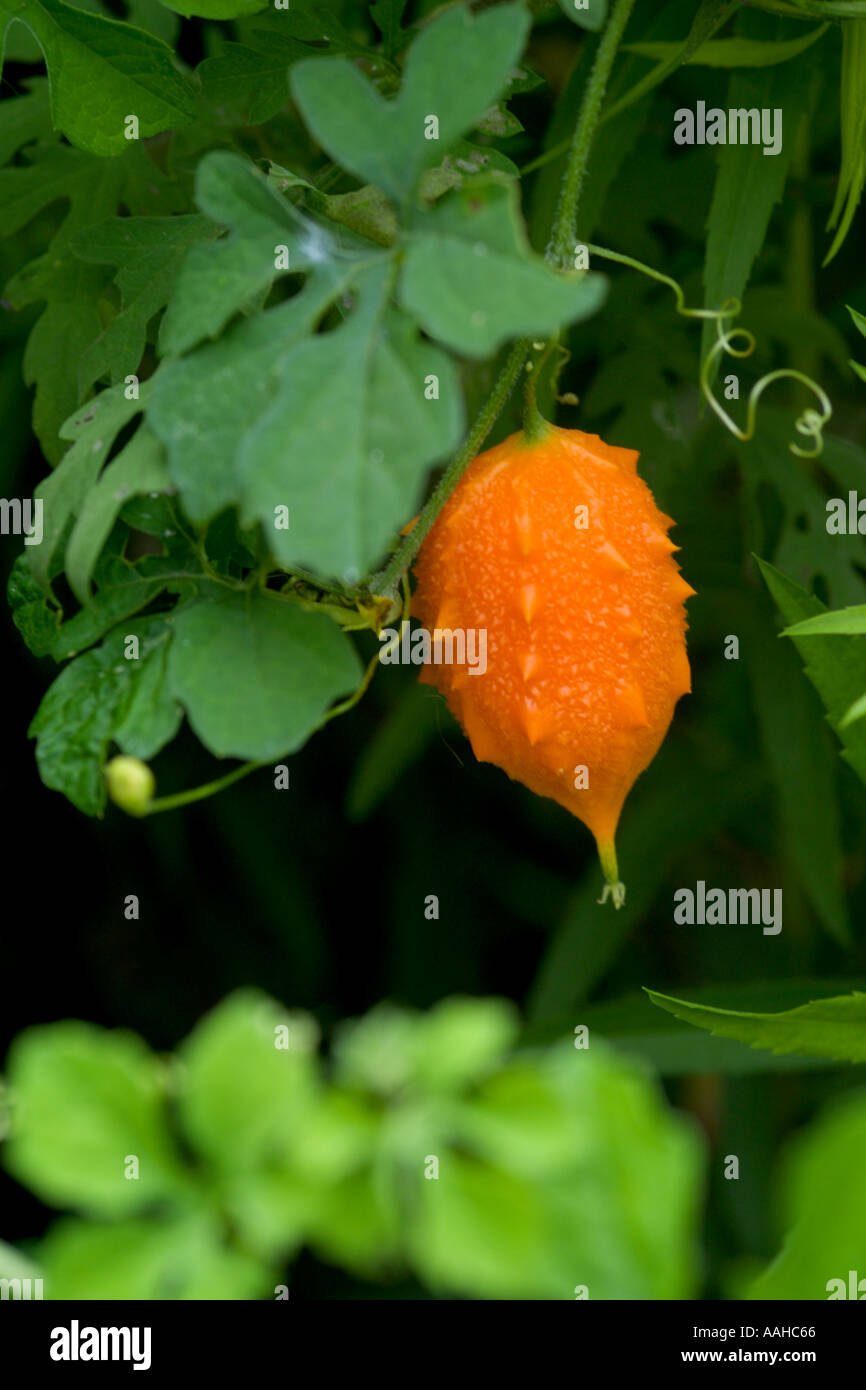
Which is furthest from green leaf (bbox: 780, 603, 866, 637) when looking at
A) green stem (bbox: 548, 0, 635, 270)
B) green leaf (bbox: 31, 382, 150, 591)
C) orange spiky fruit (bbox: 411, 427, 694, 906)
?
green leaf (bbox: 31, 382, 150, 591)

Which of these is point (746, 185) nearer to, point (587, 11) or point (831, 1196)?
point (587, 11)

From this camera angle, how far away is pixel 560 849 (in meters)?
1.61

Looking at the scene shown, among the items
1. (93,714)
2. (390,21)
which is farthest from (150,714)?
(390,21)

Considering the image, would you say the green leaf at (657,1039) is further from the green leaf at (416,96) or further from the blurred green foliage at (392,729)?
the green leaf at (416,96)

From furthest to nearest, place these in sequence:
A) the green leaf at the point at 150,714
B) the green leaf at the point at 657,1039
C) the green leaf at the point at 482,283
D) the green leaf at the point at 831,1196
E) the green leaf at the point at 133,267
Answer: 1. the green leaf at the point at 657,1039
2. the green leaf at the point at 133,267
3. the green leaf at the point at 150,714
4. the green leaf at the point at 482,283
5. the green leaf at the point at 831,1196

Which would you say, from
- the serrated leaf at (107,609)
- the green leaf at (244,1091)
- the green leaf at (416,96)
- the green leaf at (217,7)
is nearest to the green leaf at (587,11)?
the green leaf at (416,96)

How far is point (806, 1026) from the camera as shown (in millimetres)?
621

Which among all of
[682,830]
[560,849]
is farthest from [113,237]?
[560,849]

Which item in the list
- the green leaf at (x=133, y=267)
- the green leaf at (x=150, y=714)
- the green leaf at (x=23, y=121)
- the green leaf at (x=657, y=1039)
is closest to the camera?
the green leaf at (x=150, y=714)

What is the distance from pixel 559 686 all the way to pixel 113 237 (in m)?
0.31

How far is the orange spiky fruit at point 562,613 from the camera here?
550mm

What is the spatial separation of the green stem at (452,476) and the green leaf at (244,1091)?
34cm

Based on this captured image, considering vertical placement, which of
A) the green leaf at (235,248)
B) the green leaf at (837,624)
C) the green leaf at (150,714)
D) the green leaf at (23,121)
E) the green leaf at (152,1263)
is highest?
the green leaf at (23,121)
